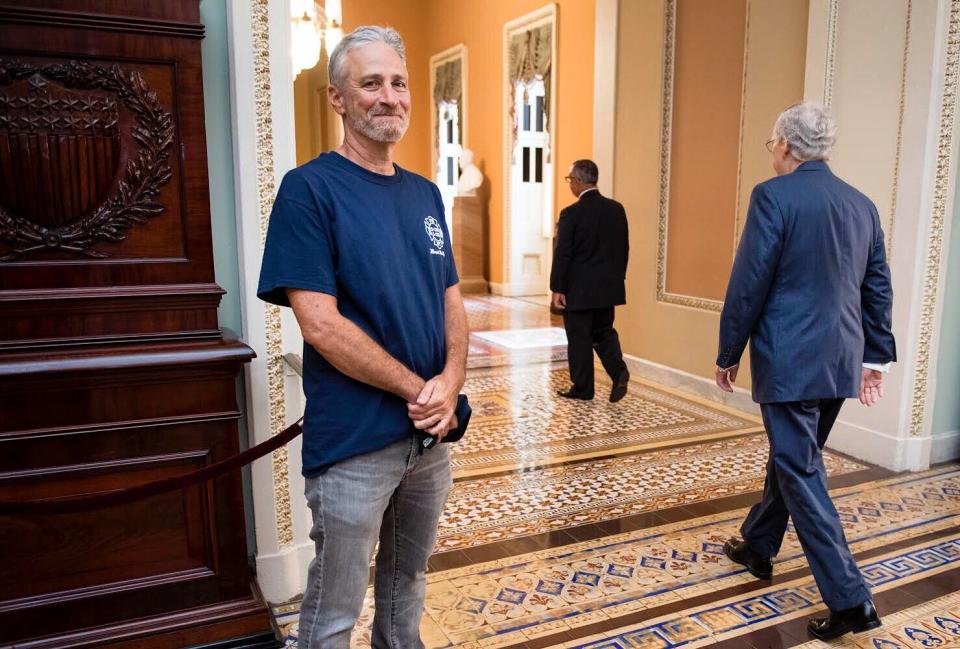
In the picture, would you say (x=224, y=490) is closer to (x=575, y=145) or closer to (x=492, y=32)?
(x=575, y=145)

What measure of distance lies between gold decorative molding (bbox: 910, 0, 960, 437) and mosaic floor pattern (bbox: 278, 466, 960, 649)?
706mm

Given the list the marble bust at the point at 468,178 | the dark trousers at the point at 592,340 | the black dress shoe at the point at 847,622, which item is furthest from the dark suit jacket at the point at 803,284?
Answer: the marble bust at the point at 468,178

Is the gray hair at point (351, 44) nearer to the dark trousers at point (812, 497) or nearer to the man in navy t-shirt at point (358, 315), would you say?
the man in navy t-shirt at point (358, 315)

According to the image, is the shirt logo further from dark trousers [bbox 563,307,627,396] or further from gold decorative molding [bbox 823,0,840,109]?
dark trousers [bbox 563,307,627,396]

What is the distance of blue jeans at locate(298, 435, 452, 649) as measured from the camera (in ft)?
5.08

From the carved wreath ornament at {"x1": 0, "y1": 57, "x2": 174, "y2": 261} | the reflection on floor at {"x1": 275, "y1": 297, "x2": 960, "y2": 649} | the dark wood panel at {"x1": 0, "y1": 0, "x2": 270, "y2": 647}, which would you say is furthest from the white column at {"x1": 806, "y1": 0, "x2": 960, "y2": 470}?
the carved wreath ornament at {"x1": 0, "y1": 57, "x2": 174, "y2": 261}

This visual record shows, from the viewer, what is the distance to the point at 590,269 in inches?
202

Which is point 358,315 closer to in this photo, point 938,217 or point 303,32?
point 938,217

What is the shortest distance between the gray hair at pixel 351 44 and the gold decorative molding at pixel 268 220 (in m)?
0.92

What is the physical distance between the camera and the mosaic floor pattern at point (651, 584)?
2445 millimetres

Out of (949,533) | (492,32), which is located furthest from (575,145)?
(949,533)

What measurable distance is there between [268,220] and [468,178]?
9.40 m

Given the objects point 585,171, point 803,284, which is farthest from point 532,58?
point 803,284

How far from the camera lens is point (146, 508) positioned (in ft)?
7.22
